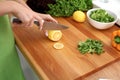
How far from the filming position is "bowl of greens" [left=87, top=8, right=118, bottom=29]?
0.88m

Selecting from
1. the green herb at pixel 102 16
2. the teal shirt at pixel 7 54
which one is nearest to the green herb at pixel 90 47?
the green herb at pixel 102 16

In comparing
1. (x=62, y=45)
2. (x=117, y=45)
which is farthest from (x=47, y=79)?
(x=117, y=45)

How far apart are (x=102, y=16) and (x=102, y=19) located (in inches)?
0.6

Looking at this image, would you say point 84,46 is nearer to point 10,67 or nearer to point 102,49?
point 102,49

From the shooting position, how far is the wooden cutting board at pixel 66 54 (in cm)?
71

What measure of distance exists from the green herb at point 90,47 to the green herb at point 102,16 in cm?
13

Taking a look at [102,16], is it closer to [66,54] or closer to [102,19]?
[102,19]

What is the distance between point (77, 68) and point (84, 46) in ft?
0.37

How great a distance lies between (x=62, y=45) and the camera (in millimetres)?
816

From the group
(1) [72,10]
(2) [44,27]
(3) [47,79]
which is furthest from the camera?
(1) [72,10]

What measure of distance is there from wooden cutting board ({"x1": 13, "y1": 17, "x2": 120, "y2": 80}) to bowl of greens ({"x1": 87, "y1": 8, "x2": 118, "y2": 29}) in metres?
0.03

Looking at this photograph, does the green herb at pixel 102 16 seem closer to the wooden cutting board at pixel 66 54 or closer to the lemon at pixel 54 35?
the wooden cutting board at pixel 66 54

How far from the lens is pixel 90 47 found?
2.59 ft

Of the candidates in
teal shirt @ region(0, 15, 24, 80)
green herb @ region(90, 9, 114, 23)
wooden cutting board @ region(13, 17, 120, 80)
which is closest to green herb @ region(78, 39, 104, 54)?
wooden cutting board @ region(13, 17, 120, 80)
